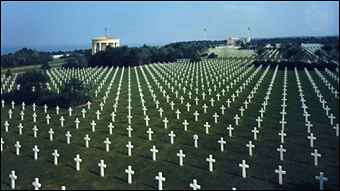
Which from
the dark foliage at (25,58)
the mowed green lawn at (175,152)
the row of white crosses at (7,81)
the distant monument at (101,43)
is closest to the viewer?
the dark foliage at (25,58)

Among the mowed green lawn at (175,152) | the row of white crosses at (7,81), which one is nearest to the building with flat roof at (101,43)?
the mowed green lawn at (175,152)

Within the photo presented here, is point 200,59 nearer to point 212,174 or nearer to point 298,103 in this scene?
point 298,103

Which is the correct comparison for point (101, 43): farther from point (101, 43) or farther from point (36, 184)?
point (36, 184)

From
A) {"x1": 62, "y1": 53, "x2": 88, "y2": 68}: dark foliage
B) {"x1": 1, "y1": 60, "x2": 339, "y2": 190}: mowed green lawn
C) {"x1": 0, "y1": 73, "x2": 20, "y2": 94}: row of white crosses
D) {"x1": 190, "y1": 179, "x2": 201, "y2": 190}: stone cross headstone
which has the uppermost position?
{"x1": 62, "y1": 53, "x2": 88, "y2": 68}: dark foliage

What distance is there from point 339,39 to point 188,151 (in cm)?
686

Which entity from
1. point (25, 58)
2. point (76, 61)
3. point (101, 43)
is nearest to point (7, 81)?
point (25, 58)

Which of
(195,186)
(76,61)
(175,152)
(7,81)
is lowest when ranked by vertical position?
(175,152)

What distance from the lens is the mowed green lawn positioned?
33.2 feet

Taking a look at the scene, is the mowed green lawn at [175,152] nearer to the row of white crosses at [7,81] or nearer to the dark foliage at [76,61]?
the row of white crosses at [7,81]

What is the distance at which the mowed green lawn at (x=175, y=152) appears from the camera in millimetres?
10109

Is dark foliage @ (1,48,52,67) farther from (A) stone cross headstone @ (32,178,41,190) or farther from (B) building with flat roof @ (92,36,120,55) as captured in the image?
(B) building with flat roof @ (92,36,120,55)

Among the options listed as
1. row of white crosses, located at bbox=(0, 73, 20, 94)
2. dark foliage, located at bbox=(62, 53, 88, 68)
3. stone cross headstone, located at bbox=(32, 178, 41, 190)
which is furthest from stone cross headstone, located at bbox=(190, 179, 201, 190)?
row of white crosses, located at bbox=(0, 73, 20, 94)

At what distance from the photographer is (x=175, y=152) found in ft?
42.5

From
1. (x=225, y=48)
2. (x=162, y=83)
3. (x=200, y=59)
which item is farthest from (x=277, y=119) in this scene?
(x=225, y=48)
